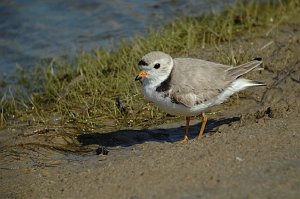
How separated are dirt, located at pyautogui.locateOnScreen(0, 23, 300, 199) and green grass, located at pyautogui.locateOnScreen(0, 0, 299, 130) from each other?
382 mm

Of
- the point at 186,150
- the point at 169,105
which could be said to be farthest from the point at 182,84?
the point at 186,150

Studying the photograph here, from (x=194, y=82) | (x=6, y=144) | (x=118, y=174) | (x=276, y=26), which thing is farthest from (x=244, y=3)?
(x=118, y=174)

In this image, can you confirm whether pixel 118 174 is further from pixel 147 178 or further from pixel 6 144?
pixel 6 144

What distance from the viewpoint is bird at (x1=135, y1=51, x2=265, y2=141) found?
6.05 metres

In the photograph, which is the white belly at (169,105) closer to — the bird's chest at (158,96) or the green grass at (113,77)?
the bird's chest at (158,96)

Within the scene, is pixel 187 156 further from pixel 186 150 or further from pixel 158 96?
pixel 158 96

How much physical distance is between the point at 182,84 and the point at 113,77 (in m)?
2.16

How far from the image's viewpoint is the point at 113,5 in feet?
38.9

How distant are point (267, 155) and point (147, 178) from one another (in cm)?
103

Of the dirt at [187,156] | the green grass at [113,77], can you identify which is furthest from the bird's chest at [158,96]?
the green grass at [113,77]

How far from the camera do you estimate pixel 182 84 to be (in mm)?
6078

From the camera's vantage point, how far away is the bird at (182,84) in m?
6.05

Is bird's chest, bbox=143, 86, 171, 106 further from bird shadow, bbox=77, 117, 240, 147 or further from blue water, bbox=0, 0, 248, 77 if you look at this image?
blue water, bbox=0, 0, 248, 77

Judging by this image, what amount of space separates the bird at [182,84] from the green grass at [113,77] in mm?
1110
